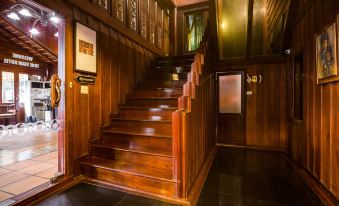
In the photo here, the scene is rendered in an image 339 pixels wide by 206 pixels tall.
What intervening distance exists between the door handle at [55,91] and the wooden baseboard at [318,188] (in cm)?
370

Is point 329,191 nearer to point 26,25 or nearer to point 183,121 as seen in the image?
point 183,121

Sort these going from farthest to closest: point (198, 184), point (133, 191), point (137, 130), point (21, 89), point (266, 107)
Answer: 1. point (21, 89)
2. point (266, 107)
3. point (137, 130)
4. point (198, 184)
5. point (133, 191)

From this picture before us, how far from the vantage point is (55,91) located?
2.62 meters

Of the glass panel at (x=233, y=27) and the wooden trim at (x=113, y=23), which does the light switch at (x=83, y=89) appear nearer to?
the wooden trim at (x=113, y=23)

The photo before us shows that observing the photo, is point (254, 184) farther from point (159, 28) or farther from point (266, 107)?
point (159, 28)

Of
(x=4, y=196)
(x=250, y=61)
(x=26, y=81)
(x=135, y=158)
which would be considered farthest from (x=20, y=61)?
(x=250, y=61)

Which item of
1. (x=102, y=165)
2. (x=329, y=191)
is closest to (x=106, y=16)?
(x=102, y=165)

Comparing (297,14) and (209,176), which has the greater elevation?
(297,14)

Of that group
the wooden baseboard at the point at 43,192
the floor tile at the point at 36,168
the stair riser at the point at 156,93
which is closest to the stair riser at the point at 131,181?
the wooden baseboard at the point at 43,192

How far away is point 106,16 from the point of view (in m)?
3.57

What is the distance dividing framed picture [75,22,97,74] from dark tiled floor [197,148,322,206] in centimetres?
260

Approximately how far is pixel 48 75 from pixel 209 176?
10630 mm

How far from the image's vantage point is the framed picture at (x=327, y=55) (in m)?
2.21

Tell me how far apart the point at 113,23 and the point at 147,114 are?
1962 mm
